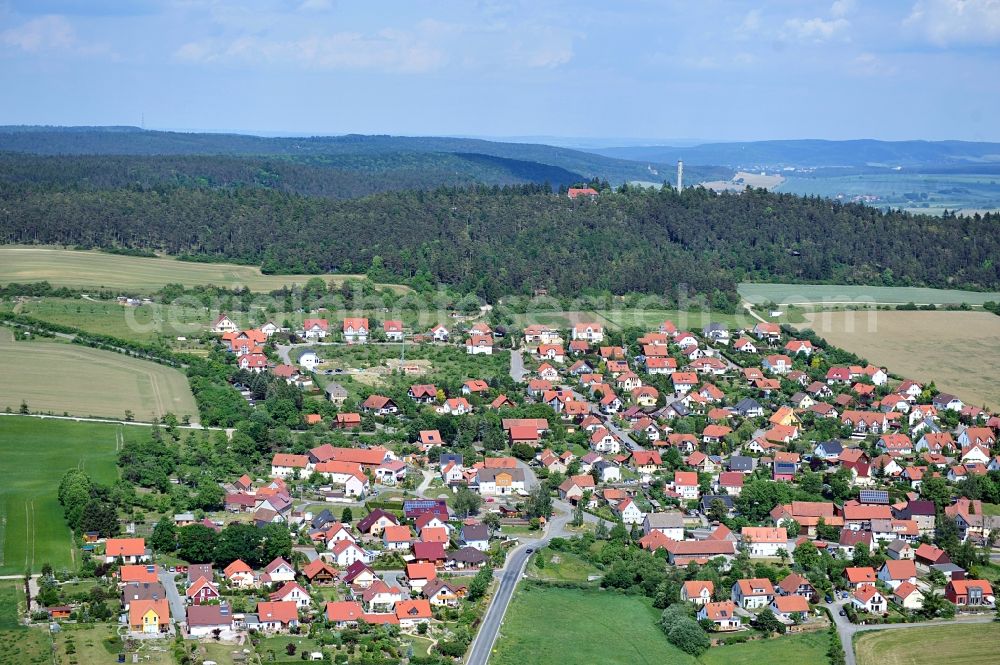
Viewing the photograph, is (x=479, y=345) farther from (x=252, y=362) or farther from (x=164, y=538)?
(x=164, y=538)

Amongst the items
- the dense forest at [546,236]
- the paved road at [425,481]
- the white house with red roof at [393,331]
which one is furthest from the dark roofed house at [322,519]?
the dense forest at [546,236]

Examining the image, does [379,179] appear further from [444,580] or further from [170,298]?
[444,580]

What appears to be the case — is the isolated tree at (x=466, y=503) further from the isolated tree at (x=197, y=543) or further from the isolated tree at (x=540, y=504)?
the isolated tree at (x=197, y=543)

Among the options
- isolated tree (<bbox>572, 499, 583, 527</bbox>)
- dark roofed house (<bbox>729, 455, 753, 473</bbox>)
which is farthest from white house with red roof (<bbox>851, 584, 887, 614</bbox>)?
dark roofed house (<bbox>729, 455, 753, 473</bbox>)

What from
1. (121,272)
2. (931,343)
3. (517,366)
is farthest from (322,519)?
(121,272)

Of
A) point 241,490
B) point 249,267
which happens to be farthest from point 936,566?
point 249,267

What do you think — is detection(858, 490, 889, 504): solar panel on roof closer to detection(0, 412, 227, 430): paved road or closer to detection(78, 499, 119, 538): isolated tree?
detection(0, 412, 227, 430): paved road
